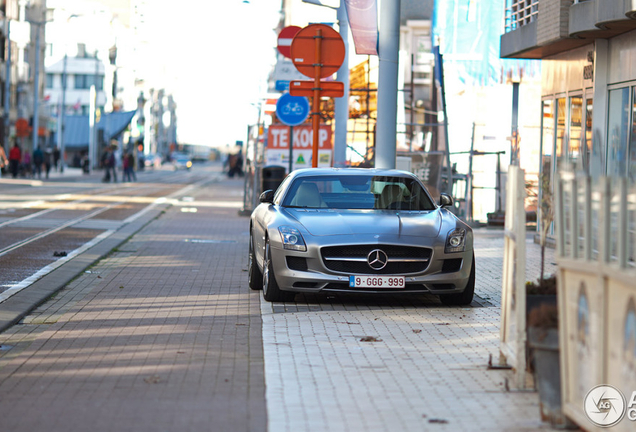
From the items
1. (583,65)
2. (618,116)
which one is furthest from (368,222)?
(583,65)

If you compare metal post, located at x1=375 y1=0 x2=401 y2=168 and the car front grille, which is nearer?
the car front grille

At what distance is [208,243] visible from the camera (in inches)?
683

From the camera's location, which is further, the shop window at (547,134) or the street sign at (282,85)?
the street sign at (282,85)

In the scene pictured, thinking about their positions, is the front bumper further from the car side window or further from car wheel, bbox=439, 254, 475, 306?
the car side window

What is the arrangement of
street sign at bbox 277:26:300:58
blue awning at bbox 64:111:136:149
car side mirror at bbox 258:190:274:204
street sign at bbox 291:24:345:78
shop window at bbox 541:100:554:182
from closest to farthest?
1. car side mirror at bbox 258:190:274:204
2. street sign at bbox 291:24:345:78
3. street sign at bbox 277:26:300:58
4. shop window at bbox 541:100:554:182
5. blue awning at bbox 64:111:136:149

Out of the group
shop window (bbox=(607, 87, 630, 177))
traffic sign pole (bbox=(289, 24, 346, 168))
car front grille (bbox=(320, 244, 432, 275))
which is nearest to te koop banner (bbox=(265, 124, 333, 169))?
traffic sign pole (bbox=(289, 24, 346, 168))

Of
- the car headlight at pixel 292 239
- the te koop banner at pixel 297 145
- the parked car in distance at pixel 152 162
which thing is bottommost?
the car headlight at pixel 292 239

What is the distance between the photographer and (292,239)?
32.1 ft

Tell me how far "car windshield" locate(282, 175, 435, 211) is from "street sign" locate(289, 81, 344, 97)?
4158 millimetres

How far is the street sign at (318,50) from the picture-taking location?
48.1ft

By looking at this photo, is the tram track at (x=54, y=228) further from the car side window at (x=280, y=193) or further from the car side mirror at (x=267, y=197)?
the car side window at (x=280, y=193)

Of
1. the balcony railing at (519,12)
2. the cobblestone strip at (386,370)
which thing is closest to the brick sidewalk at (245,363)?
the cobblestone strip at (386,370)

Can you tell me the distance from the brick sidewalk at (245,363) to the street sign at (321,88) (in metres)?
4.26

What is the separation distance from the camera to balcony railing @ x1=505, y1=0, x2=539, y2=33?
63.1 feet
